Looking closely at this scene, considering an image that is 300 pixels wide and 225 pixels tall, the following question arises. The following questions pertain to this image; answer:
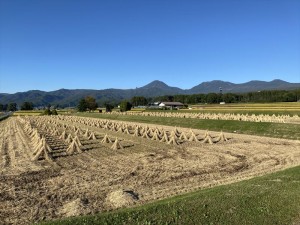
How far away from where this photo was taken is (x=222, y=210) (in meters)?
8.72

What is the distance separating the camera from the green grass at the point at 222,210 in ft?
26.8

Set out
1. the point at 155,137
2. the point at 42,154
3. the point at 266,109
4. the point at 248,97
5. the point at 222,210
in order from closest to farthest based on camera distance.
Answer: the point at 222,210 → the point at 42,154 → the point at 155,137 → the point at 266,109 → the point at 248,97

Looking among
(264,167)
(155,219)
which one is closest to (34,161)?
(264,167)

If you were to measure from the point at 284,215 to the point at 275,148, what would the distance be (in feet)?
52.2

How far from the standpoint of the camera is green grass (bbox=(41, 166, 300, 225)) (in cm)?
816

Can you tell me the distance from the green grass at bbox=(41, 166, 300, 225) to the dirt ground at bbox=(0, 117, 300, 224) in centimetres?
212

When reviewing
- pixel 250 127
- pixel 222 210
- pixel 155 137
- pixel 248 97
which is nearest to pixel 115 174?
pixel 222 210

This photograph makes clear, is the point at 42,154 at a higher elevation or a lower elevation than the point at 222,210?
lower

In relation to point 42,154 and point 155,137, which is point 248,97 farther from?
point 42,154

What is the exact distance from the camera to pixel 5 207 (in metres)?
11.2

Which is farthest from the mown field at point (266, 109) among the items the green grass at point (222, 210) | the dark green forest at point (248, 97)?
the green grass at point (222, 210)

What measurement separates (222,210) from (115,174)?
7813mm

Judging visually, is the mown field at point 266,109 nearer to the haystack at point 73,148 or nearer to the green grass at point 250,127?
the green grass at point 250,127

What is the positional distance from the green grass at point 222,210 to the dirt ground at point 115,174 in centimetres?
212
